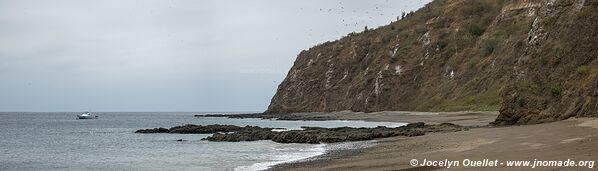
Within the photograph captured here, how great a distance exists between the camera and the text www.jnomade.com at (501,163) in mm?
13995

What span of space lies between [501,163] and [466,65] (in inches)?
3015

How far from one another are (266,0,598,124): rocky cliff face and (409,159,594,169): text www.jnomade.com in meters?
16.0

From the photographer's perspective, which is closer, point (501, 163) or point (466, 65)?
point (501, 163)

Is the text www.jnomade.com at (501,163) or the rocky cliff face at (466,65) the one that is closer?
the text www.jnomade.com at (501,163)

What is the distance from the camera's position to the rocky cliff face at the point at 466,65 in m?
37.6

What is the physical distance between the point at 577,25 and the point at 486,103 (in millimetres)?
30456

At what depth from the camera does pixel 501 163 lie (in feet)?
52.8

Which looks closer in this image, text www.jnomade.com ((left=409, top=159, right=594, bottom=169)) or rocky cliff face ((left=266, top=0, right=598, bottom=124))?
text www.jnomade.com ((left=409, top=159, right=594, bottom=169))

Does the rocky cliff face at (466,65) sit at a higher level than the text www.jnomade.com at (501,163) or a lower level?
higher

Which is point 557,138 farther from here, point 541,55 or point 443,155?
point 541,55

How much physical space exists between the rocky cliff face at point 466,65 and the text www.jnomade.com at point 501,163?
16.0 m

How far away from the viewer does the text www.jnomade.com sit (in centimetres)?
1399

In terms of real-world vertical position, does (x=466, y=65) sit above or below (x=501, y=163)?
above

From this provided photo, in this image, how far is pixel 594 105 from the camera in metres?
31.2
